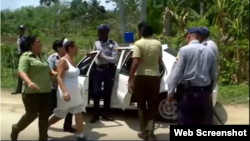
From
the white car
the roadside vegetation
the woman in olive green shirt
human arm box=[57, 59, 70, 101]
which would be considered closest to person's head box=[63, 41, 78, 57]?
human arm box=[57, 59, 70, 101]

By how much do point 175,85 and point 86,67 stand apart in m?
2.54

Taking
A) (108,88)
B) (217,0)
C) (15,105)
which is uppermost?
(217,0)

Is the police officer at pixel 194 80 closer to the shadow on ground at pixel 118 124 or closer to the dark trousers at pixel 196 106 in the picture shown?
the dark trousers at pixel 196 106

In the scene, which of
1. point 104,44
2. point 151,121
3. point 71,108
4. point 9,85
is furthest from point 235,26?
point 9,85

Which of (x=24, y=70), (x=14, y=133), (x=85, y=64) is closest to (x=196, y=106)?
(x=24, y=70)

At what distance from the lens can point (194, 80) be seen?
3.76 m

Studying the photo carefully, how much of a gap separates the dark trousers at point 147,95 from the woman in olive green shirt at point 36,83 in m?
1.09

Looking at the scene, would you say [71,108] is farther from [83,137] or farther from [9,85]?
[9,85]

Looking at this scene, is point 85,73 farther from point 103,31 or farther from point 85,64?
point 103,31

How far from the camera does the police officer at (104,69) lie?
5.67 meters

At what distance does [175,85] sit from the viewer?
385 cm

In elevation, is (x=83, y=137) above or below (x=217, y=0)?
below

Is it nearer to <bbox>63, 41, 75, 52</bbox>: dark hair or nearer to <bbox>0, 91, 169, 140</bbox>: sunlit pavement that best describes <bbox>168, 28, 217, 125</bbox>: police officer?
<bbox>0, 91, 169, 140</bbox>: sunlit pavement

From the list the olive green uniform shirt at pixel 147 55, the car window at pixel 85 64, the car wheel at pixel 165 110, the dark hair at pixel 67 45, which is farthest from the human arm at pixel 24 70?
the car wheel at pixel 165 110
